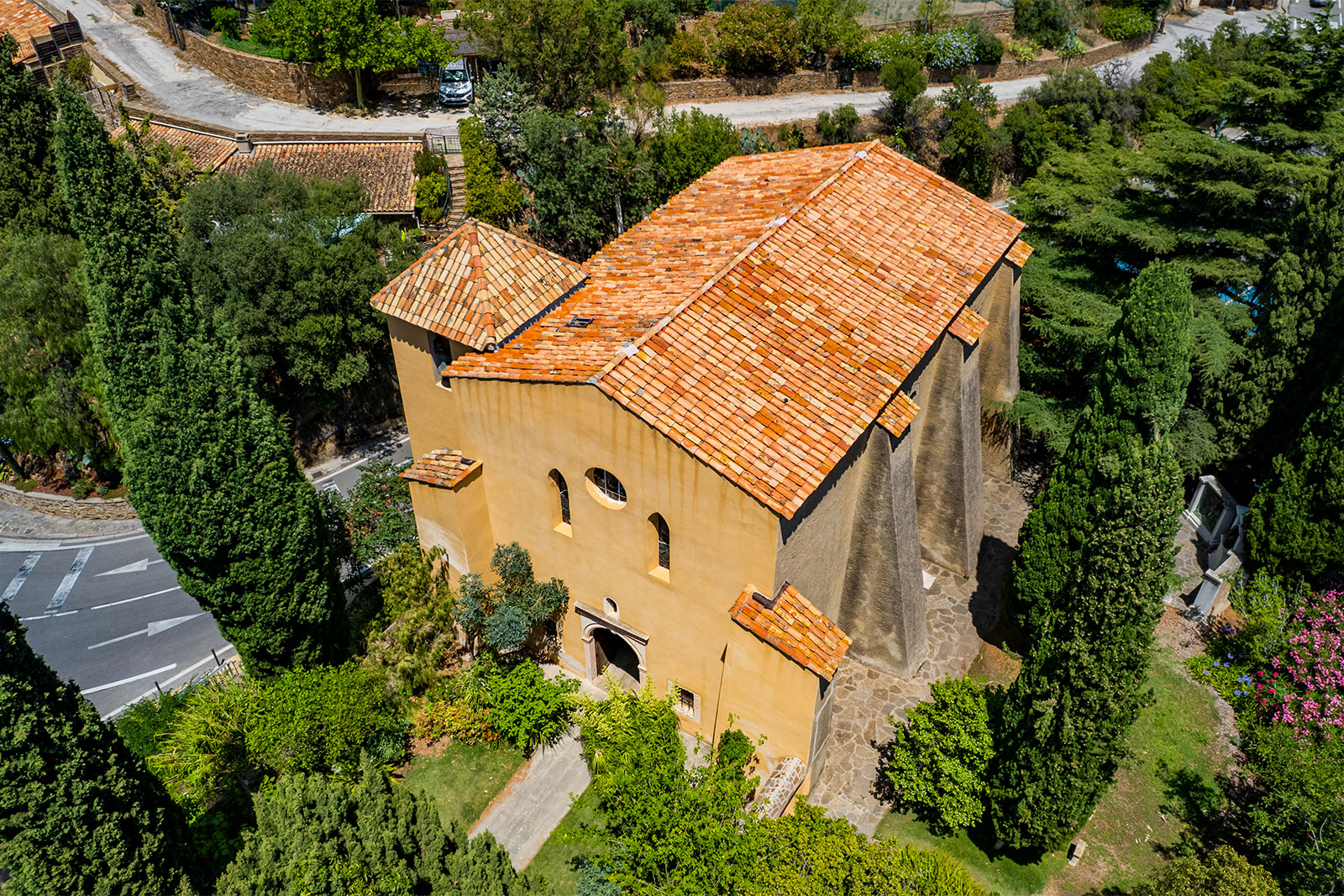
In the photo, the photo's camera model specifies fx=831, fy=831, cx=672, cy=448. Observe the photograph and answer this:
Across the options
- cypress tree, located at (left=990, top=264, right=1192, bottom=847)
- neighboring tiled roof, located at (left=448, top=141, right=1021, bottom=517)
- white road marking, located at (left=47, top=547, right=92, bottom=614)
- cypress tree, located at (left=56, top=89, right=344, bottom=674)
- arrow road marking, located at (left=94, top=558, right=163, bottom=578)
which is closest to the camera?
cypress tree, located at (left=990, top=264, right=1192, bottom=847)

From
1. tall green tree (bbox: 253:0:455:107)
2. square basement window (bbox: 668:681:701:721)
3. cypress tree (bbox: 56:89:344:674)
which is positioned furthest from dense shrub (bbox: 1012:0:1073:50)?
cypress tree (bbox: 56:89:344:674)

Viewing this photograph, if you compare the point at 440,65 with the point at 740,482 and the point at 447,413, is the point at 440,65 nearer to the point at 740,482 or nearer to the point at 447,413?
the point at 447,413

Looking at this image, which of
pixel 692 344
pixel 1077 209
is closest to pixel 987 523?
pixel 1077 209

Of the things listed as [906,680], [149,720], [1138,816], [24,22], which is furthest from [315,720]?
[24,22]

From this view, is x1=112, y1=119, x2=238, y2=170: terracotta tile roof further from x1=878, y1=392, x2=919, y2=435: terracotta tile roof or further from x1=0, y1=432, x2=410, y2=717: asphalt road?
x1=878, y1=392, x2=919, y2=435: terracotta tile roof

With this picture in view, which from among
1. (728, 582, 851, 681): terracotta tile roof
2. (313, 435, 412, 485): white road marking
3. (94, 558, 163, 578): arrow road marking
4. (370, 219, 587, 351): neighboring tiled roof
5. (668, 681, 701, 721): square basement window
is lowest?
(94, 558, 163, 578): arrow road marking

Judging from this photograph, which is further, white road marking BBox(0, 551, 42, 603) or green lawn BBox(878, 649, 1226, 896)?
white road marking BBox(0, 551, 42, 603)

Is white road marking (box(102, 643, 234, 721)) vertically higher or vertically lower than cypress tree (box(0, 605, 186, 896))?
lower
